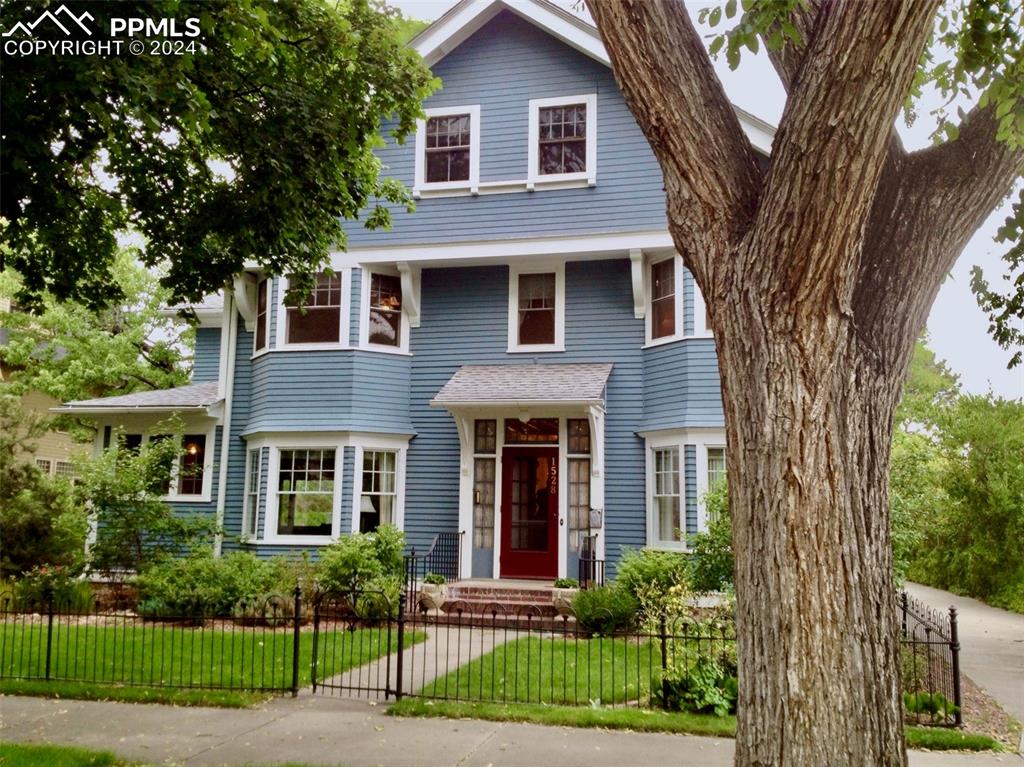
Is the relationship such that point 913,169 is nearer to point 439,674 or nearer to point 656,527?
point 439,674

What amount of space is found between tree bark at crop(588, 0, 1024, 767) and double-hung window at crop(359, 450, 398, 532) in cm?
1166

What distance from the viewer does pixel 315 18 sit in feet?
30.3

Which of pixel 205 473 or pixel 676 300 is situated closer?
pixel 676 300

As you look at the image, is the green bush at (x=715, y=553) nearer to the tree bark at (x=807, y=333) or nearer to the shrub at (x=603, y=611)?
the shrub at (x=603, y=611)

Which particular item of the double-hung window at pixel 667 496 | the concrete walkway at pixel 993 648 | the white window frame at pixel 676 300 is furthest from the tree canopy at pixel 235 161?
the concrete walkway at pixel 993 648

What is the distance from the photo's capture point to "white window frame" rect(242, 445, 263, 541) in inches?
619

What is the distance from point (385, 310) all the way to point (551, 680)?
8.90 metres

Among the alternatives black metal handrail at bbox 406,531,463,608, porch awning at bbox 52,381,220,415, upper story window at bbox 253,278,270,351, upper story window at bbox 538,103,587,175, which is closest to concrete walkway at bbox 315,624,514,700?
black metal handrail at bbox 406,531,463,608

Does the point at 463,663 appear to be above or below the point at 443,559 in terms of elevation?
below

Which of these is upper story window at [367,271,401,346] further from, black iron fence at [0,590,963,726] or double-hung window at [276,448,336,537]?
black iron fence at [0,590,963,726]

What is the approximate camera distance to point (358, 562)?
12.6 meters

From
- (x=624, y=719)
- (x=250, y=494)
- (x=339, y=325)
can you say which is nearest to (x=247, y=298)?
(x=339, y=325)

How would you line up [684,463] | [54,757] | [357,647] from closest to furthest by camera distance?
[54,757] → [357,647] → [684,463]

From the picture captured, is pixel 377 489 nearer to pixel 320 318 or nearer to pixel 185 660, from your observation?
pixel 320 318
